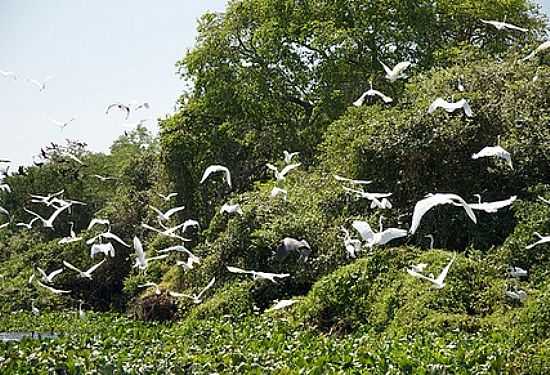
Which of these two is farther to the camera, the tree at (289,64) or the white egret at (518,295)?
the tree at (289,64)

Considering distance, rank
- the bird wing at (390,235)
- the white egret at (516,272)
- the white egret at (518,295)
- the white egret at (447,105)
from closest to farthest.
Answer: the bird wing at (390,235), the white egret at (447,105), the white egret at (518,295), the white egret at (516,272)

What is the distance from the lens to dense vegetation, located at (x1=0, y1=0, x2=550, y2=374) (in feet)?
26.0

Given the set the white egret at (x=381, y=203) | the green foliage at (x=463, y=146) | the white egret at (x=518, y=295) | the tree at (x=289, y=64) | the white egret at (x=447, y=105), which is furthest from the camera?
the tree at (x=289, y=64)

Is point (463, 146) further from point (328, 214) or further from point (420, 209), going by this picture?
point (420, 209)

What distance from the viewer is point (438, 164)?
1150 centimetres

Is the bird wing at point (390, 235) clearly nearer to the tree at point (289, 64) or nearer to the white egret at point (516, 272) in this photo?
the white egret at point (516, 272)

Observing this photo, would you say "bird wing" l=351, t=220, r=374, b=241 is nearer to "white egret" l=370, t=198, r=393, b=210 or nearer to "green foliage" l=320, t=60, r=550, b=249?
"white egret" l=370, t=198, r=393, b=210

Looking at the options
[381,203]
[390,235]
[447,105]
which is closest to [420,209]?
[390,235]

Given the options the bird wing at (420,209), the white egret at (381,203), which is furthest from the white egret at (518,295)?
the bird wing at (420,209)

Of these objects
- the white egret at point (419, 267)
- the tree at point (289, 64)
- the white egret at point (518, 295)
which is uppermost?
the tree at point (289, 64)

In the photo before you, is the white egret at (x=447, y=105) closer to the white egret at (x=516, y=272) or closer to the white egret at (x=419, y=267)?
the white egret at (x=419, y=267)

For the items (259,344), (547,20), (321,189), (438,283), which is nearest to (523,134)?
(321,189)

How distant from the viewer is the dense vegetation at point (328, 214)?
794 centimetres

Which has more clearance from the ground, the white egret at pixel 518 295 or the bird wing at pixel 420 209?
the bird wing at pixel 420 209
